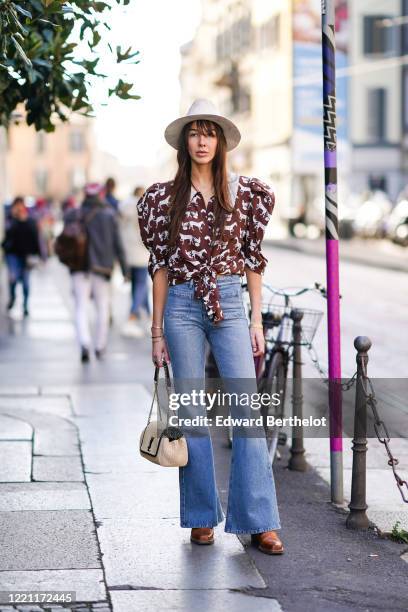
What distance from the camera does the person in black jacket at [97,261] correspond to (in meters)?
12.9

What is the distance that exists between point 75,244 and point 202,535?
25.0ft

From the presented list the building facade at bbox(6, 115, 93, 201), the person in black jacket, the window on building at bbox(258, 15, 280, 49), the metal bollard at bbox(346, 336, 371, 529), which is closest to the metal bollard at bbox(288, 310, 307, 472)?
the metal bollard at bbox(346, 336, 371, 529)

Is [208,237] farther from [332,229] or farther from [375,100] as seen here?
[375,100]

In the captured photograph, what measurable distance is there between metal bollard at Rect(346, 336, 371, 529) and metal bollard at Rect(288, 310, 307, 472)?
4.07 ft

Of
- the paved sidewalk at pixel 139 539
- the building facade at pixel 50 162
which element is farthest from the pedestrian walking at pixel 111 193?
the building facade at pixel 50 162

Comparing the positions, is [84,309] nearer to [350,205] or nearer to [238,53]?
[350,205]

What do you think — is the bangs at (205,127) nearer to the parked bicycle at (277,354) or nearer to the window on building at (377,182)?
the parked bicycle at (277,354)

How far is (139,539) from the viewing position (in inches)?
227

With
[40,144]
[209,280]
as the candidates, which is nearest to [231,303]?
[209,280]

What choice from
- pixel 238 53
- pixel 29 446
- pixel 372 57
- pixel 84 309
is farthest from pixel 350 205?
pixel 29 446

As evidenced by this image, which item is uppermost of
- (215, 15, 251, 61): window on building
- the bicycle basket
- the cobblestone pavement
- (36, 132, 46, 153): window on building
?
(215, 15, 251, 61): window on building

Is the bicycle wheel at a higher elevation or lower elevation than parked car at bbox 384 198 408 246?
lower

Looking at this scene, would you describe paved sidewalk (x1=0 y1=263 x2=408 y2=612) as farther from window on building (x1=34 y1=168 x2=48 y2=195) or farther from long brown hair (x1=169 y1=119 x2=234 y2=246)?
window on building (x1=34 y1=168 x2=48 y2=195)

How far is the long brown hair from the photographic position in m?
5.52
